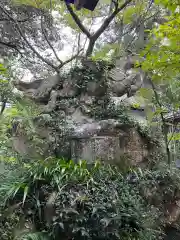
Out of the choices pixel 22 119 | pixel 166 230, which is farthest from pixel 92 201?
pixel 22 119

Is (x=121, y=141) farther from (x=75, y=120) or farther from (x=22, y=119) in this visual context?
(x=22, y=119)

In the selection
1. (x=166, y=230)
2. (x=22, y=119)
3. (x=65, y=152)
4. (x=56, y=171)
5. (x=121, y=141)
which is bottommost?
(x=166, y=230)

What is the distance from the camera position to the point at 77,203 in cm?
287

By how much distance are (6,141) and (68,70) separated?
226cm

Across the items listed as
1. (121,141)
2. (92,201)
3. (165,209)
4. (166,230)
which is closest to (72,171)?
(92,201)

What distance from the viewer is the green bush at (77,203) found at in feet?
8.80

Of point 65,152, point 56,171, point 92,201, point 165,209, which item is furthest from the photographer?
point 65,152

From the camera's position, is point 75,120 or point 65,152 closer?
point 65,152

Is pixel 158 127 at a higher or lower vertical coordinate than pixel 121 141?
higher

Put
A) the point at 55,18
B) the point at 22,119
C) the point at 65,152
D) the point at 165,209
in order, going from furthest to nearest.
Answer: the point at 55,18, the point at 22,119, the point at 65,152, the point at 165,209

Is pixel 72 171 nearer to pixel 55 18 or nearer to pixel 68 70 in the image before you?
pixel 68 70

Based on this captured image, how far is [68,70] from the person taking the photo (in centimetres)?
543

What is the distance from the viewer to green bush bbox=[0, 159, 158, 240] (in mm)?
2684

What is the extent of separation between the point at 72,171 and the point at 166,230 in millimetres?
2131
